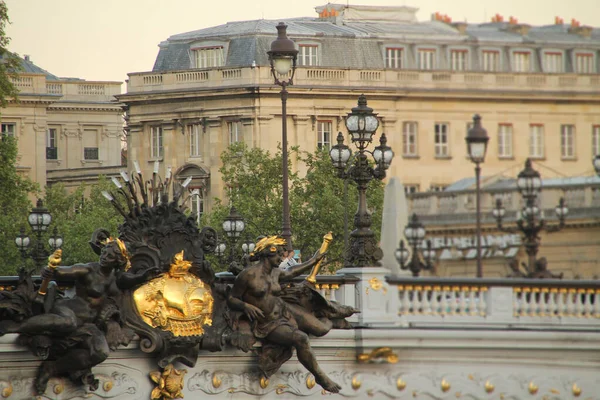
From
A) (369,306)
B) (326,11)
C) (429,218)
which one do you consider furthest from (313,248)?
(369,306)

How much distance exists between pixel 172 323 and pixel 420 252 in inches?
1239

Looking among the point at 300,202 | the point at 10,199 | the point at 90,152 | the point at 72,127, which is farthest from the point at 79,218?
the point at 90,152

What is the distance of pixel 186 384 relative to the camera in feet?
108

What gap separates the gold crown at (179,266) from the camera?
1275 inches

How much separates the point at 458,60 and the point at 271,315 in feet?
95.7

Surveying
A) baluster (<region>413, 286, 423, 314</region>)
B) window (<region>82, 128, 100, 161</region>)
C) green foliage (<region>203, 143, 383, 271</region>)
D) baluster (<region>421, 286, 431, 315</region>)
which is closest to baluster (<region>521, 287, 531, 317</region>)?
baluster (<region>421, 286, 431, 315</region>)

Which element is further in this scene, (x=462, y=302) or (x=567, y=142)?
(x=567, y=142)

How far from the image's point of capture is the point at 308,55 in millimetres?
94875

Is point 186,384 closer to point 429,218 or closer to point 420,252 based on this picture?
point 420,252

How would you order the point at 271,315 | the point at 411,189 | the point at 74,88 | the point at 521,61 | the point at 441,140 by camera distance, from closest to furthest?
the point at 271,315 → the point at 521,61 → the point at 411,189 → the point at 441,140 → the point at 74,88

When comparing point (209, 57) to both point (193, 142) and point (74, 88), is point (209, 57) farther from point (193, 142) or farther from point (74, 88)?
point (74, 88)

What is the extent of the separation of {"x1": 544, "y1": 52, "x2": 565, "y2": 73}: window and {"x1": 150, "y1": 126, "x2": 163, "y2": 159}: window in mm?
45216

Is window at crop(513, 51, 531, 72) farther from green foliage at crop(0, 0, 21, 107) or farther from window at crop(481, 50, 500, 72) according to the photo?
green foliage at crop(0, 0, 21, 107)

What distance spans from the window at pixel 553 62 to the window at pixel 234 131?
42054 millimetres
